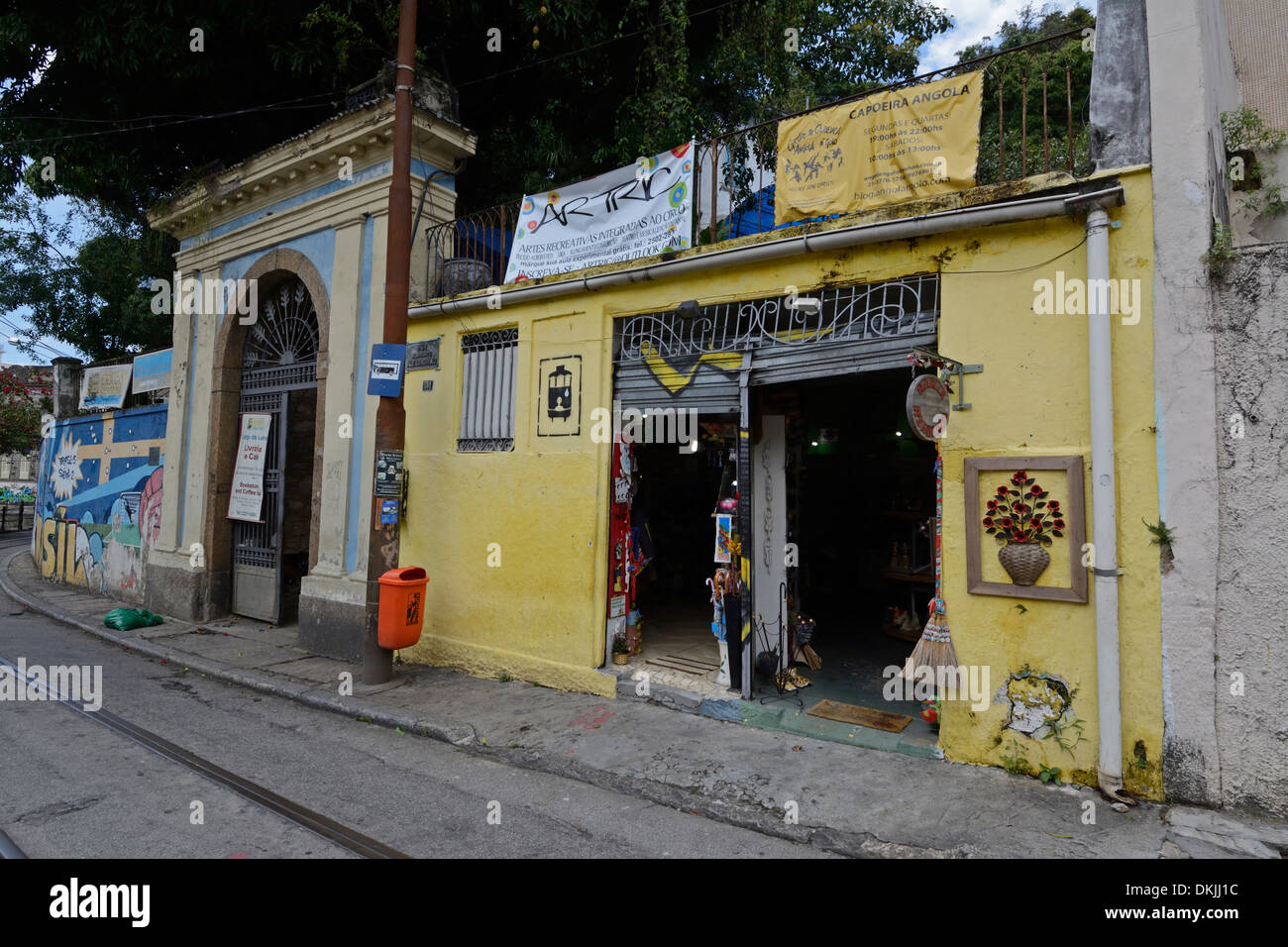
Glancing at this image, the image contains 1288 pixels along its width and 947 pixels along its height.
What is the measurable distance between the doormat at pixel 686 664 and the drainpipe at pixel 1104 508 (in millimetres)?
3205

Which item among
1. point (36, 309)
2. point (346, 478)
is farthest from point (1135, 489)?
point (36, 309)

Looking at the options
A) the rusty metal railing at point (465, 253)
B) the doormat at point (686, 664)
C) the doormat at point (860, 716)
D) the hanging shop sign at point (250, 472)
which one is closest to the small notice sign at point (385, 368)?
the rusty metal railing at point (465, 253)

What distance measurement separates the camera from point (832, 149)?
589 centimetres

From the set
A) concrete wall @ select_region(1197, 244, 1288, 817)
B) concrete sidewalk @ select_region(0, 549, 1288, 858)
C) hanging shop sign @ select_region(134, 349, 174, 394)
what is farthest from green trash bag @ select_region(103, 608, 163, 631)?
concrete wall @ select_region(1197, 244, 1288, 817)

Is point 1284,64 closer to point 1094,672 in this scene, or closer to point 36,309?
point 1094,672

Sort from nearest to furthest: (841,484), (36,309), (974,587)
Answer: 1. (974,587)
2. (841,484)
3. (36,309)

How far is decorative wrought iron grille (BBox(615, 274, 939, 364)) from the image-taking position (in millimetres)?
5391

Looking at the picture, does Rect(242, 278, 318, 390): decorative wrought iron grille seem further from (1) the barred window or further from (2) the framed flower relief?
(2) the framed flower relief

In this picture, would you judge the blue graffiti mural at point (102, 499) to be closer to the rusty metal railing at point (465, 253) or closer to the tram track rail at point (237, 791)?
the tram track rail at point (237, 791)

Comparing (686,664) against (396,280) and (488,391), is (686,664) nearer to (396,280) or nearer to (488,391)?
(488,391)

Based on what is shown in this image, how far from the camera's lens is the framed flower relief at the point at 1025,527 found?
4.57 m

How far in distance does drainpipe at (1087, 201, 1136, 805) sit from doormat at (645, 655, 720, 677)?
3205mm

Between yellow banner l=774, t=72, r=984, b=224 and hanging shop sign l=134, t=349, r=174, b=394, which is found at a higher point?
yellow banner l=774, t=72, r=984, b=224

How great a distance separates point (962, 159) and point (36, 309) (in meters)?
21.0
